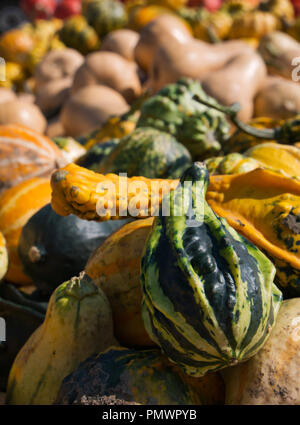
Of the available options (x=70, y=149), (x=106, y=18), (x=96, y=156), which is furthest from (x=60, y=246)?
(x=106, y=18)

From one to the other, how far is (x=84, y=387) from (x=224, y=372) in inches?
12.5

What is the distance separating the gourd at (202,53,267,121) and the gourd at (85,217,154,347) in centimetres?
157

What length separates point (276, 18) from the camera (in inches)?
199

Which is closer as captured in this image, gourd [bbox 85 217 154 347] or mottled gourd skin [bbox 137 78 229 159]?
→ gourd [bbox 85 217 154 347]

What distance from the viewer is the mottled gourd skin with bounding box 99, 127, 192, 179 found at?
1.67m

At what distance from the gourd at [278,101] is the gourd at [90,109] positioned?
1.02m

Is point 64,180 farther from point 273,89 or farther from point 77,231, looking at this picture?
point 273,89

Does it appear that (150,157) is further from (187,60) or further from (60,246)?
(187,60)

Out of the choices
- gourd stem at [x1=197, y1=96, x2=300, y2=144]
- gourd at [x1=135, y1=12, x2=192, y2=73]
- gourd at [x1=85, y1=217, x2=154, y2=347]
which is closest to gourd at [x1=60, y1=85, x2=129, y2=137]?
gourd at [x1=135, y1=12, x2=192, y2=73]

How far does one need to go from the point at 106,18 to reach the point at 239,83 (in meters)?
3.32

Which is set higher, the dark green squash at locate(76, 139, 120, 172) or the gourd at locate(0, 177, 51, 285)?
the dark green squash at locate(76, 139, 120, 172)

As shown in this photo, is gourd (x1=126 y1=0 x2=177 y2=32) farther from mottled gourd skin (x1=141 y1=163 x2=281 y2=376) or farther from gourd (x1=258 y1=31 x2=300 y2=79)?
mottled gourd skin (x1=141 y1=163 x2=281 y2=376)

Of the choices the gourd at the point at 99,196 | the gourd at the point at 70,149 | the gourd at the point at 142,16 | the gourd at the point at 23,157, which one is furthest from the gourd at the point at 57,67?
the gourd at the point at 99,196
